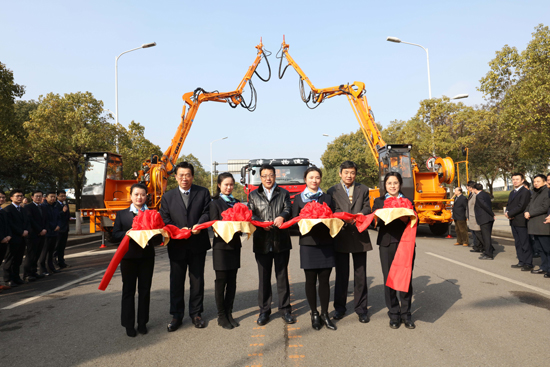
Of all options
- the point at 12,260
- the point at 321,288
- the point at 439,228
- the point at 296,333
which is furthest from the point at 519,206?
the point at 12,260

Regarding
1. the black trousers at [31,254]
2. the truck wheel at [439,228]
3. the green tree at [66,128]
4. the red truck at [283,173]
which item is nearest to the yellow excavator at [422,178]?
the truck wheel at [439,228]

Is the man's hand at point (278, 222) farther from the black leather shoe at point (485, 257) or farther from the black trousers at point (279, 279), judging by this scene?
the black leather shoe at point (485, 257)

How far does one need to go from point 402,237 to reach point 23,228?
7.11 metres

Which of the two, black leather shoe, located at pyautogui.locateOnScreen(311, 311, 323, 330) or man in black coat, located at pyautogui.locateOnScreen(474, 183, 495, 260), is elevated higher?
man in black coat, located at pyautogui.locateOnScreen(474, 183, 495, 260)

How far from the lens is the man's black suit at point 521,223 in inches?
307

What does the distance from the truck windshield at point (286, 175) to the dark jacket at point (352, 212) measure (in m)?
10.6

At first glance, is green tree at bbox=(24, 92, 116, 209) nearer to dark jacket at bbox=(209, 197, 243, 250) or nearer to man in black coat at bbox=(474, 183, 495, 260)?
dark jacket at bbox=(209, 197, 243, 250)

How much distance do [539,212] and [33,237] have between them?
991cm

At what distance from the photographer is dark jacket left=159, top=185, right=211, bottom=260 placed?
473 centimetres

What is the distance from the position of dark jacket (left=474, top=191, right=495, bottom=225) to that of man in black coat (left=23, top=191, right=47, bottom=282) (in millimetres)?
9675

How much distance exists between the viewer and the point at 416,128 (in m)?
27.3

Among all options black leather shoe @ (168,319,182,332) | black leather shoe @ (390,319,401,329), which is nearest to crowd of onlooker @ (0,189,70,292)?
black leather shoe @ (168,319,182,332)

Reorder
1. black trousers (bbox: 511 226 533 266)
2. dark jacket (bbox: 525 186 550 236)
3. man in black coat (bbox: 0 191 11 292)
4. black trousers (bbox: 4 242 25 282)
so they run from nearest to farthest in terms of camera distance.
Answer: man in black coat (bbox: 0 191 11 292) < dark jacket (bbox: 525 186 550 236) < black trousers (bbox: 4 242 25 282) < black trousers (bbox: 511 226 533 266)

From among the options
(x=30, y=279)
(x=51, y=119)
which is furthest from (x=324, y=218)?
(x=51, y=119)
